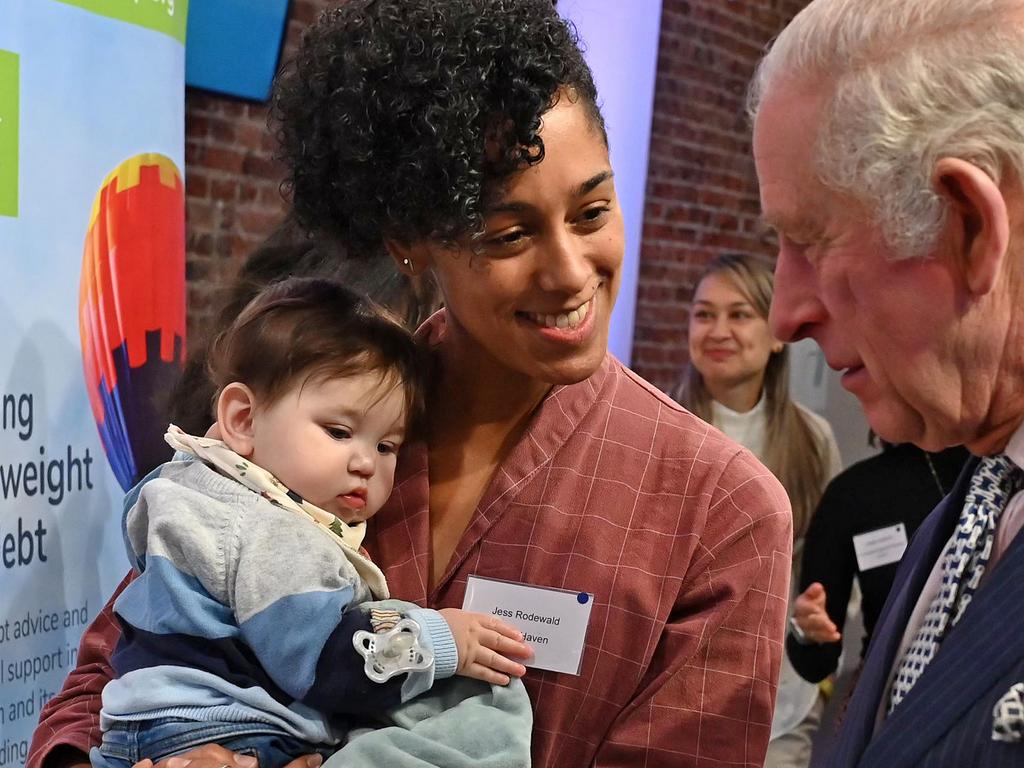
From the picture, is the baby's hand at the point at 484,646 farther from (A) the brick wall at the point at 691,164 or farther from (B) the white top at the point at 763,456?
(A) the brick wall at the point at 691,164

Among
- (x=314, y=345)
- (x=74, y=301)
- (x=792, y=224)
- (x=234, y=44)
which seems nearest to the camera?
(x=792, y=224)

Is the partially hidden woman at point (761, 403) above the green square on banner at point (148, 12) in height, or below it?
below

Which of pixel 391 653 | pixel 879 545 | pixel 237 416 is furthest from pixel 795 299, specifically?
pixel 879 545

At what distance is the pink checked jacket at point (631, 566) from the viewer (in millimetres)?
1638

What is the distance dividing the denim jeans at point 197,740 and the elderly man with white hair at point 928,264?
72 centimetres

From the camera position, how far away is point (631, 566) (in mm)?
1700

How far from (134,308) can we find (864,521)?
2.18m

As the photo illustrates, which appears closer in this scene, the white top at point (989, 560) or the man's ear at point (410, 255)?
the white top at point (989, 560)

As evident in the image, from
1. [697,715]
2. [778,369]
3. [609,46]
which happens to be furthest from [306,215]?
[609,46]

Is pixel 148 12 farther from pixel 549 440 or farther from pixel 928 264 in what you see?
pixel 928 264

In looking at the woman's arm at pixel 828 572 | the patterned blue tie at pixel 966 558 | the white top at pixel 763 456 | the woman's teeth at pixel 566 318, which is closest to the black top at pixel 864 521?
the woman's arm at pixel 828 572

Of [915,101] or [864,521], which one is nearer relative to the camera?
[915,101]

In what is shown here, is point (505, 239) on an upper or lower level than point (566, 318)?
upper

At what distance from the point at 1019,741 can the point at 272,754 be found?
93 cm
